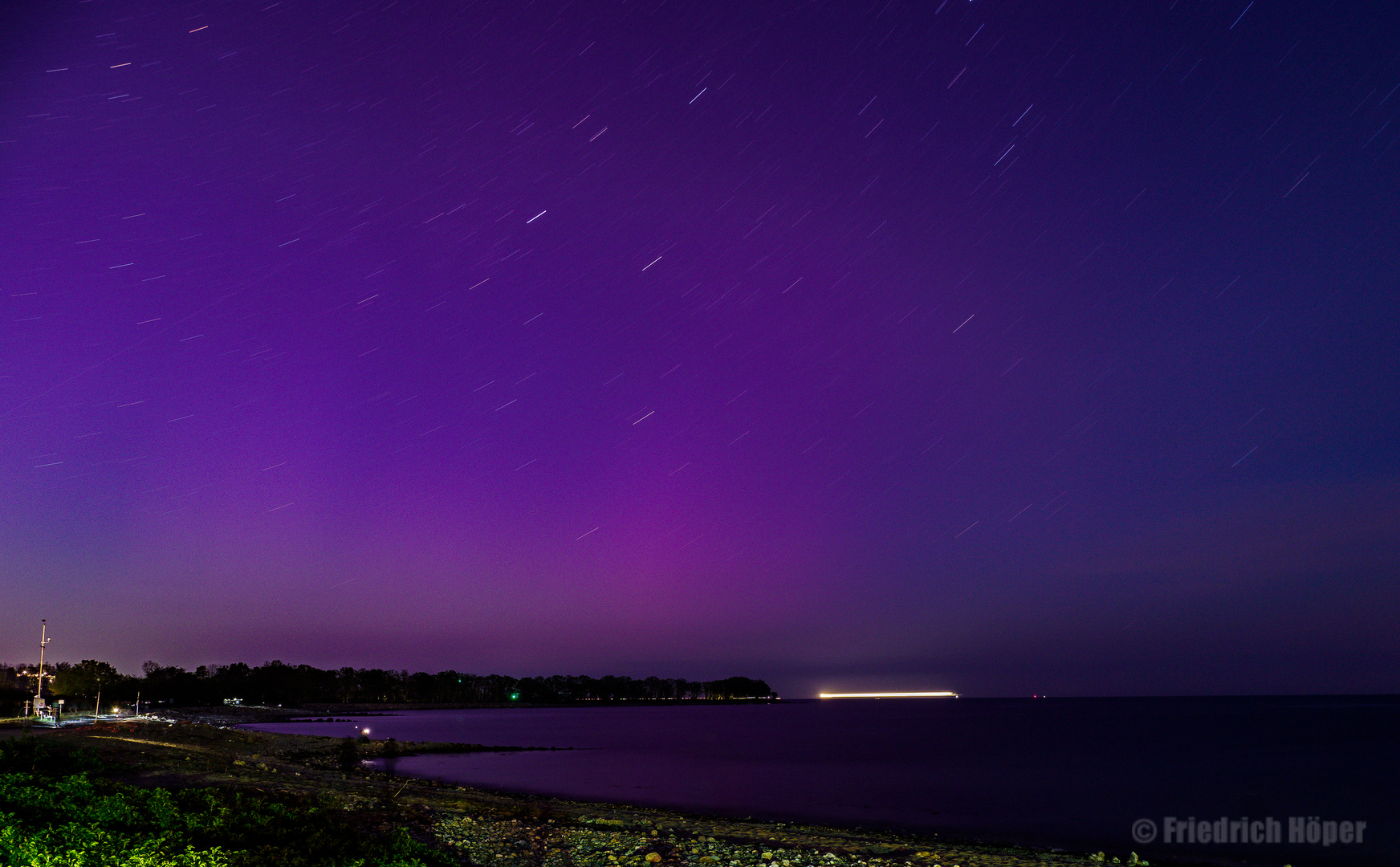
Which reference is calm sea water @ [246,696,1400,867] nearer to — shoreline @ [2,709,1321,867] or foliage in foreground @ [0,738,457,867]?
shoreline @ [2,709,1321,867]

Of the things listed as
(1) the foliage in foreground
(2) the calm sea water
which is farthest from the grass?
(2) the calm sea water

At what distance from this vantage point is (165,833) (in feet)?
50.1

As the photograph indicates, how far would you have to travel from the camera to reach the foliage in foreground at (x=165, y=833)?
12750mm

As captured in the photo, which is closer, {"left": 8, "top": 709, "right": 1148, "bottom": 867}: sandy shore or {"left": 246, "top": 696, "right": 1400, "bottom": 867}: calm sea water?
{"left": 8, "top": 709, "right": 1148, "bottom": 867}: sandy shore

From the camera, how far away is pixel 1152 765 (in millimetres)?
73438

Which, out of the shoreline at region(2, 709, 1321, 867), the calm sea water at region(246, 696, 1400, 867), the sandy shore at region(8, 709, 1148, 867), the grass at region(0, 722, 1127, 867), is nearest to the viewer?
the grass at region(0, 722, 1127, 867)

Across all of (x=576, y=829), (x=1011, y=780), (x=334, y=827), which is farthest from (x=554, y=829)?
(x=1011, y=780)

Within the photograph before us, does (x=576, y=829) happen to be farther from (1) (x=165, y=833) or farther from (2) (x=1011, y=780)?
(2) (x=1011, y=780)

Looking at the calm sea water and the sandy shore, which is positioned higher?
the sandy shore

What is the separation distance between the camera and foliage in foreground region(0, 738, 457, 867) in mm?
12750

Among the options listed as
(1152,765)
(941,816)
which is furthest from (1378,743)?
(941,816)

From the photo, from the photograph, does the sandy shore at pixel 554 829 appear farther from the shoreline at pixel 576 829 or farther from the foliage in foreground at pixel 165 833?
the foliage in foreground at pixel 165 833

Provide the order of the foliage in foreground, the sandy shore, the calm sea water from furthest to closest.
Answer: the calm sea water → the sandy shore → the foliage in foreground

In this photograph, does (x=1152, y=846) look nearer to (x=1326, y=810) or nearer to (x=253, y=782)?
(x=1326, y=810)
